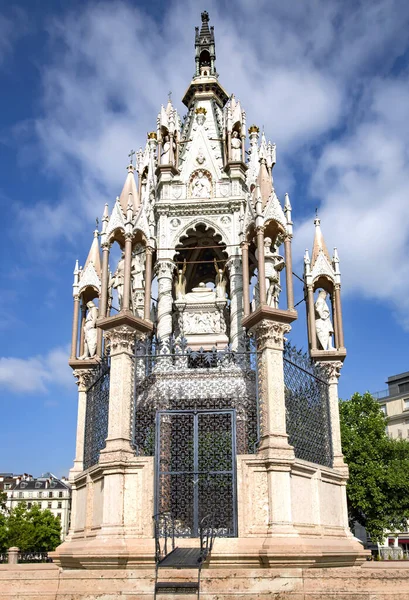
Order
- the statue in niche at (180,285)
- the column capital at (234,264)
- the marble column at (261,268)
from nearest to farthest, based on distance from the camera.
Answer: the marble column at (261,268) < the column capital at (234,264) < the statue in niche at (180,285)

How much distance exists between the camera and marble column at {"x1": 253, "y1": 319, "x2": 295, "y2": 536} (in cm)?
1198

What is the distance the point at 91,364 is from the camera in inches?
665

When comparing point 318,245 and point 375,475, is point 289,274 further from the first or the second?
point 375,475

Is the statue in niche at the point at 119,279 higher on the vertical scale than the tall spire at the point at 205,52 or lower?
lower

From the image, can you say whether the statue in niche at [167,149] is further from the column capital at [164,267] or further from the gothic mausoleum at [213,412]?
the column capital at [164,267]

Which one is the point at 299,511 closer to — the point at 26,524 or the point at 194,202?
the point at 194,202

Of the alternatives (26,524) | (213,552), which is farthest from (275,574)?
(26,524)

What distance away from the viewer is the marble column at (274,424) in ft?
39.3

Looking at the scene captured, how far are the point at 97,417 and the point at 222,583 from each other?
5.26 metres

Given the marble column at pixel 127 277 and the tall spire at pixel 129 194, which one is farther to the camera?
the tall spire at pixel 129 194

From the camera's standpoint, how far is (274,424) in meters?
12.7

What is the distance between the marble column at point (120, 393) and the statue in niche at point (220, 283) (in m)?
6.85

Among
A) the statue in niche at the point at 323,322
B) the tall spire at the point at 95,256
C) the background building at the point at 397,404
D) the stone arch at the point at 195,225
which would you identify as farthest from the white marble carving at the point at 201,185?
the background building at the point at 397,404

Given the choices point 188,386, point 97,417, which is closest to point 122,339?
point 188,386
